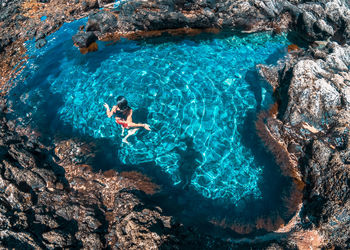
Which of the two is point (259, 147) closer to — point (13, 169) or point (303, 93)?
point (303, 93)

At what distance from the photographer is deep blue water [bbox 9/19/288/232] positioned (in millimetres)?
8531

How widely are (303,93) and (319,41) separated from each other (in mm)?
6946

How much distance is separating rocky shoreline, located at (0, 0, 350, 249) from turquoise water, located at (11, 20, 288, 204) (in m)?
0.89

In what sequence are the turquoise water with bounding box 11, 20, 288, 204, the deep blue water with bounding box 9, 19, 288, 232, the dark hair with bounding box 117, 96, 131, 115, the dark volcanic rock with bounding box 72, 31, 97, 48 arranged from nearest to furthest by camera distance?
the deep blue water with bounding box 9, 19, 288, 232 → the turquoise water with bounding box 11, 20, 288, 204 → the dark hair with bounding box 117, 96, 131, 115 → the dark volcanic rock with bounding box 72, 31, 97, 48

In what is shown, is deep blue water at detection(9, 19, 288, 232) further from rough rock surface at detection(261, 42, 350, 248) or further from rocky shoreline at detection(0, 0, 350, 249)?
rough rock surface at detection(261, 42, 350, 248)

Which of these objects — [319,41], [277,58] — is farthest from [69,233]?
[319,41]

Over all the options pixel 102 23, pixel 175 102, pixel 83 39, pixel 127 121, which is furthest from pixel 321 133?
pixel 102 23

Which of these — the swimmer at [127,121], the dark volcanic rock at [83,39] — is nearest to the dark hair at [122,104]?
the swimmer at [127,121]

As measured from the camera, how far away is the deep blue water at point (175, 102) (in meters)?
8.53

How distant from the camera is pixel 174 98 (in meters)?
10.7

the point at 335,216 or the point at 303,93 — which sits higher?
the point at 303,93

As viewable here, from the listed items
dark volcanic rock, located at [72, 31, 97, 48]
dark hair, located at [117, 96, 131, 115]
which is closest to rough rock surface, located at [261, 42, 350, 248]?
dark hair, located at [117, 96, 131, 115]

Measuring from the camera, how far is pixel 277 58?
1305 cm

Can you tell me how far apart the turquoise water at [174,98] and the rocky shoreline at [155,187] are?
35.1 inches
